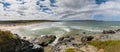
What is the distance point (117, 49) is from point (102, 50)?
1799mm

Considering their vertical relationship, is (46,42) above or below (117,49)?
below

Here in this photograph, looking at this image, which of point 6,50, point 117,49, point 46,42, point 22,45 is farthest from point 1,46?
point 46,42

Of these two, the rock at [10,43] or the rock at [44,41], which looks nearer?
the rock at [10,43]

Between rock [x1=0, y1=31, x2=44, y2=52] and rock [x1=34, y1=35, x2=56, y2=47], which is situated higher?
rock [x1=0, y1=31, x2=44, y2=52]

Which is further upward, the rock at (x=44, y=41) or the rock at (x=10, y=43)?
the rock at (x=10, y=43)

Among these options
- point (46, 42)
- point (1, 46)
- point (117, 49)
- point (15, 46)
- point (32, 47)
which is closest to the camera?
point (117, 49)

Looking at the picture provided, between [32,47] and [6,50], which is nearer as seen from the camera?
[6,50]

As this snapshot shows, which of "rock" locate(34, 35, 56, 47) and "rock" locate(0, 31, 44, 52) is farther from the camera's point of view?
"rock" locate(34, 35, 56, 47)

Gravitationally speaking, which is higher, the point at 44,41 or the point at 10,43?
the point at 10,43

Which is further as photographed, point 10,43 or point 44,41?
point 44,41

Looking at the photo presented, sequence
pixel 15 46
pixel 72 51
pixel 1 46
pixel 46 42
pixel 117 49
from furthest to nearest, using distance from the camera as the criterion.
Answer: pixel 46 42 → pixel 15 46 → pixel 1 46 → pixel 72 51 → pixel 117 49

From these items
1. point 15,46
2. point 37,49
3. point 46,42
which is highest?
point 15,46

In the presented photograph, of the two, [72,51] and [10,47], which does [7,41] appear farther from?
[72,51]

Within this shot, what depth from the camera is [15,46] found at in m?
20.7
